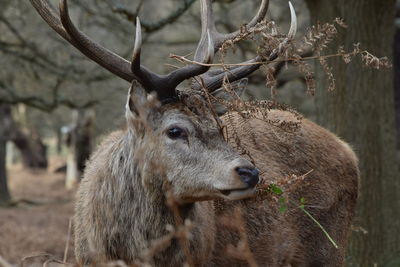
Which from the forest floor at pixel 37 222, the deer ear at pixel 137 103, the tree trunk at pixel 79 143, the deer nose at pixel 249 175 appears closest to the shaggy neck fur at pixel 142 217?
the deer ear at pixel 137 103

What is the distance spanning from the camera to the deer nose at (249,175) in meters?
4.01

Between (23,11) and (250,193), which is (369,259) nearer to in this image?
(250,193)

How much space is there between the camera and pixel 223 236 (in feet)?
16.2

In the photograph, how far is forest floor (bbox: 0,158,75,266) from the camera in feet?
31.5

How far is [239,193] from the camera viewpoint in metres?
4.06

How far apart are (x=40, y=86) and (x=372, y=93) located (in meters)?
9.07

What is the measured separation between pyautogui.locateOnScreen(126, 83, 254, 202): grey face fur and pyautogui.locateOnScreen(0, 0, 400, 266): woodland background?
349 mm

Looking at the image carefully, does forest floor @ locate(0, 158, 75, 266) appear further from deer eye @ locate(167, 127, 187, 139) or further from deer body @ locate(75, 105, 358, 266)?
deer eye @ locate(167, 127, 187, 139)

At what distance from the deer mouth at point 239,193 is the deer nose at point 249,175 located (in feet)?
0.13

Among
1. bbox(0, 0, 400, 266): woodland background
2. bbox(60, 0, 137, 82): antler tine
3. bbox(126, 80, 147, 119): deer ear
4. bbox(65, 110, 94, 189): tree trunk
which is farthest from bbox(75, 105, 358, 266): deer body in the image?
bbox(65, 110, 94, 189): tree trunk

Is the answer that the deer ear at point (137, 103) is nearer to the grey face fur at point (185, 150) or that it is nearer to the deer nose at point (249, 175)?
the grey face fur at point (185, 150)

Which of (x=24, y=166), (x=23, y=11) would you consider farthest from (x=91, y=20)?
(x=24, y=166)

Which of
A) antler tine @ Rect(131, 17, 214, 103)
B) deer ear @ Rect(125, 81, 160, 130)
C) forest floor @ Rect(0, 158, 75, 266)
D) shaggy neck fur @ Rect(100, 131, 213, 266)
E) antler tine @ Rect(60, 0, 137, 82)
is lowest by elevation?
forest floor @ Rect(0, 158, 75, 266)

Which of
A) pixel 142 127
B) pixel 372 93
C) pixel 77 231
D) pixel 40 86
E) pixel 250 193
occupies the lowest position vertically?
pixel 77 231
